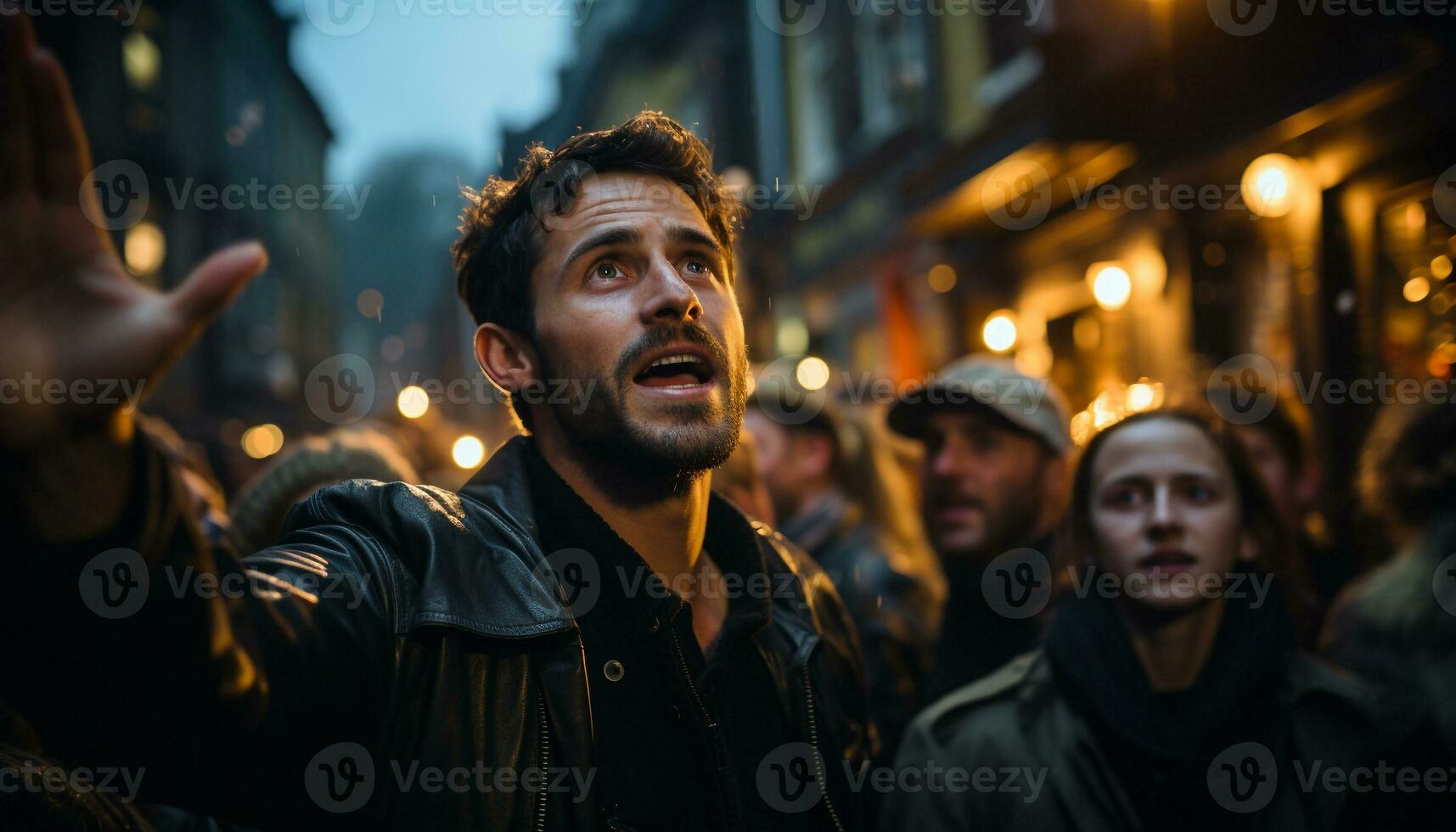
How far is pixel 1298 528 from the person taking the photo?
397 centimetres

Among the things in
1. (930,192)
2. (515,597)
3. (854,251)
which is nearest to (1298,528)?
(515,597)

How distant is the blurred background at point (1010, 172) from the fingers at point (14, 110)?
1.31 meters

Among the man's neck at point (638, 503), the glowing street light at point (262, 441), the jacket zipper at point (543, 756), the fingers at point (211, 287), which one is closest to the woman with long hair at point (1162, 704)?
the man's neck at point (638, 503)

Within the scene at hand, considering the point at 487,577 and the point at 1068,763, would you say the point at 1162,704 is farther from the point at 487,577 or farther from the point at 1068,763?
the point at 487,577

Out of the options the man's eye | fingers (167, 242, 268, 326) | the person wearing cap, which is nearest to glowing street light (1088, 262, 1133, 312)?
the person wearing cap

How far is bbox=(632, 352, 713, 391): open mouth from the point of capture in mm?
2045

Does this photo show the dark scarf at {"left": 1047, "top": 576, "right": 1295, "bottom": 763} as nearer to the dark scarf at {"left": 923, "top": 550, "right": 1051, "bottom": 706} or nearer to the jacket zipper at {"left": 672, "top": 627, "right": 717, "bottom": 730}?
the dark scarf at {"left": 923, "top": 550, "right": 1051, "bottom": 706}

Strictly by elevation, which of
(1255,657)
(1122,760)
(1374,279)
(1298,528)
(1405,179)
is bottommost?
(1122,760)

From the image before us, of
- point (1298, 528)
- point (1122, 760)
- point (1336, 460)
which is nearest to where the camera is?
point (1122, 760)

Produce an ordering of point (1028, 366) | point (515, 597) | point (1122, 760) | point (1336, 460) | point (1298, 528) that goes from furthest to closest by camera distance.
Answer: point (1028, 366), point (1336, 460), point (1298, 528), point (1122, 760), point (515, 597)

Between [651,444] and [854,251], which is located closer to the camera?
[651,444]

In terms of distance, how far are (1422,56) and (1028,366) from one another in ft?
15.7

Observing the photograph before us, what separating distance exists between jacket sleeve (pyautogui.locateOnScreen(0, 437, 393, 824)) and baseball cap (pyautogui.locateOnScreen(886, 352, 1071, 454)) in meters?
2.77

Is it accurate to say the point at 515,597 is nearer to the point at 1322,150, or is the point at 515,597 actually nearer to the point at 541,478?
the point at 541,478
